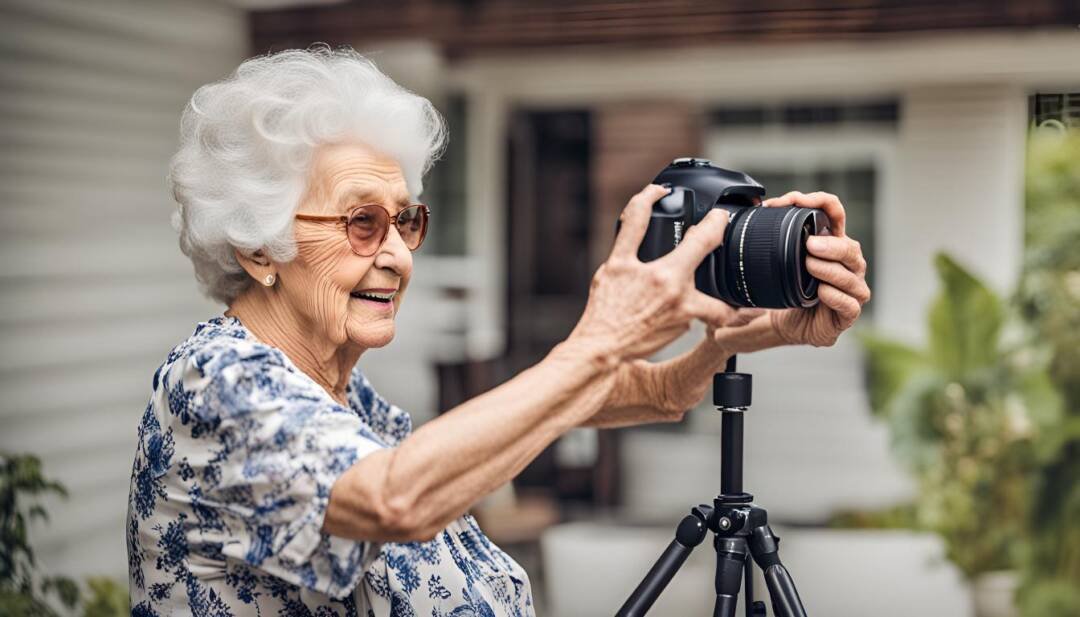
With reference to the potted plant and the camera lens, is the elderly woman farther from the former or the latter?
the potted plant

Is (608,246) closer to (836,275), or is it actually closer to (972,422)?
(972,422)

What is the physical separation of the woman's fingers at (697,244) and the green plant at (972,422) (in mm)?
3424

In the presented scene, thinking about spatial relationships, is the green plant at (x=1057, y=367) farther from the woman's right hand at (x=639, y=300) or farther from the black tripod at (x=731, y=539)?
the woman's right hand at (x=639, y=300)

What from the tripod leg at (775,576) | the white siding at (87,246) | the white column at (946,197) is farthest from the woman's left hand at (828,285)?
the white column at (946,197)

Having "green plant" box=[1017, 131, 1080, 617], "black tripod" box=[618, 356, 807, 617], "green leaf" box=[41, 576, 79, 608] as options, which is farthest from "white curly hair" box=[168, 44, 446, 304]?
"green plant" box=[1017, 131, 1080, 617]

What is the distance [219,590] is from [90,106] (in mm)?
2847

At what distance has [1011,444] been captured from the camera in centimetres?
442

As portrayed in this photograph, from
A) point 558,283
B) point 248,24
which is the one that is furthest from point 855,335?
point 248,24

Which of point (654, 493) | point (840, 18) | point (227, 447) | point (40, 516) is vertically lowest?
point (654, 493)

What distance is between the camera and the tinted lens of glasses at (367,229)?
58.8 inches

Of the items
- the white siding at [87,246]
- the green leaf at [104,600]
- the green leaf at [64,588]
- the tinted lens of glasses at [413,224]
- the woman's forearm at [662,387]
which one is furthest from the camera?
the white siding at [87,246]

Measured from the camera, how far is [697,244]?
1362 mm

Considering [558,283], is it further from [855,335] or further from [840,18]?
[840,18]

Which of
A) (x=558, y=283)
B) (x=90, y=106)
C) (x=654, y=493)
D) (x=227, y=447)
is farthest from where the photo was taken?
(x=558, y=283)
